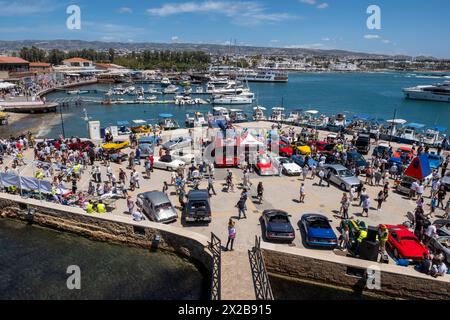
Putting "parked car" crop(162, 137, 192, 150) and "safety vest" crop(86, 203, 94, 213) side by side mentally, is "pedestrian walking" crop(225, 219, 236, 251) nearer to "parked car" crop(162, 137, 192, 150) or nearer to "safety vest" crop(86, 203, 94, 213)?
"safety vest" crop(86, 203, 94, 213)

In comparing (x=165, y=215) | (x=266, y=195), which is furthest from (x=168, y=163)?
(x=165, y=215)

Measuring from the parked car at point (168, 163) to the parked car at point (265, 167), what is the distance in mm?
5620

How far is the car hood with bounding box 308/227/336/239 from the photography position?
45.1ft

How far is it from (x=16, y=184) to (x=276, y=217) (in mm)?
15401

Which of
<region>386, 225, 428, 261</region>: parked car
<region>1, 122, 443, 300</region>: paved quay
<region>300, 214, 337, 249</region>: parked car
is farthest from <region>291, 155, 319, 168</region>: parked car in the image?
<region>386, 225, 428, 261</region>: parked car

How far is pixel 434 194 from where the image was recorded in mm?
18750

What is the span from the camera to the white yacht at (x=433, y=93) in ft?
264

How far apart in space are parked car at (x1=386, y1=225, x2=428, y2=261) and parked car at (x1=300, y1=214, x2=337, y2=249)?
239cm

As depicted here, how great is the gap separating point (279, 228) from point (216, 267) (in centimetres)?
345

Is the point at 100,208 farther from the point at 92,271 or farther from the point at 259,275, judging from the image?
the point at 259,275

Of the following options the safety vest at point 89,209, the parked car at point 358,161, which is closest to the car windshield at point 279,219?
the safety vest at point 89,209

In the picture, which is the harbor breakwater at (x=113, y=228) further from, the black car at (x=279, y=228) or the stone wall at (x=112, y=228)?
the black car at (x=279, y=228)
